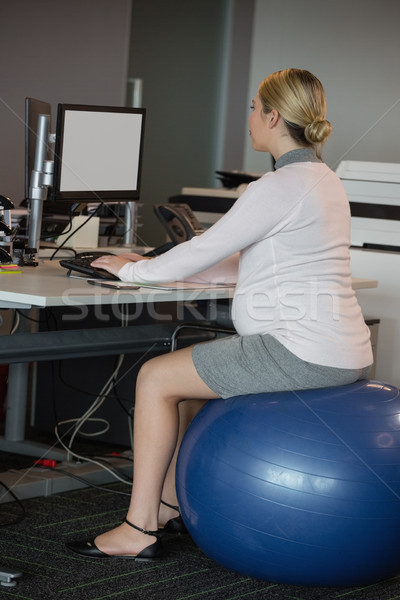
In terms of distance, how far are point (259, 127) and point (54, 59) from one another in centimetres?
314

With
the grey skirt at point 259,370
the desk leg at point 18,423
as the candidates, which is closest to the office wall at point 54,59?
the desk leg at point 18,423

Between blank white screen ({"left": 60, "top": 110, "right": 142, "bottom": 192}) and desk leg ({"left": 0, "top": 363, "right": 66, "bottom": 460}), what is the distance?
2.20 ft

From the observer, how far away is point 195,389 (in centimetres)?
216

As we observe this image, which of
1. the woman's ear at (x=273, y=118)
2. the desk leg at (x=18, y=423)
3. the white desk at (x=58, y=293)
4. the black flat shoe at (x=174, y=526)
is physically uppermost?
the woman's ear at (x=273, y=118)

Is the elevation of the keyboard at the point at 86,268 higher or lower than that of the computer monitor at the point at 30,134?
lower

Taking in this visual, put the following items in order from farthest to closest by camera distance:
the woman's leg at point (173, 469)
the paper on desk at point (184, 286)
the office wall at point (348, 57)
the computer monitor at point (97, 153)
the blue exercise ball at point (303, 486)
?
the office wall at point (348, 57), the computer monitor at point (97, 153), the woman's leg at point (173, 469), the paper on desk at point (184, 286), the blue exercise ball at point (303, 486)

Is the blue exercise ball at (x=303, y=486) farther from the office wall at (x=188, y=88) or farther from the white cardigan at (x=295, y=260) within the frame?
the office wall at (x=188, y=88)

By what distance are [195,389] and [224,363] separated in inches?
4.1

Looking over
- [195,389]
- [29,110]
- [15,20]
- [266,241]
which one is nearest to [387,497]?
[195,389]

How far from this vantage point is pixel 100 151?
2.98 m

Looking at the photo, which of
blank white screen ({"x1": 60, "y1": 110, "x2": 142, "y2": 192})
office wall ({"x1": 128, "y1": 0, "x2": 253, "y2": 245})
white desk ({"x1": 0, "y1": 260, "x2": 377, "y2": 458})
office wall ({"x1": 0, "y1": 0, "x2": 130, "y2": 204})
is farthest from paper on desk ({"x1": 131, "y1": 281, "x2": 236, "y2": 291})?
office wall ({"x1": 128, "y1": 0, "x2": 253, "y2": 245})

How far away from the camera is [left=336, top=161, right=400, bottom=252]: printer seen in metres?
3.63

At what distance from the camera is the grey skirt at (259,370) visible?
2085mm

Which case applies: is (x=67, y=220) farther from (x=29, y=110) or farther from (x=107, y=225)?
(x=29, y=110)
